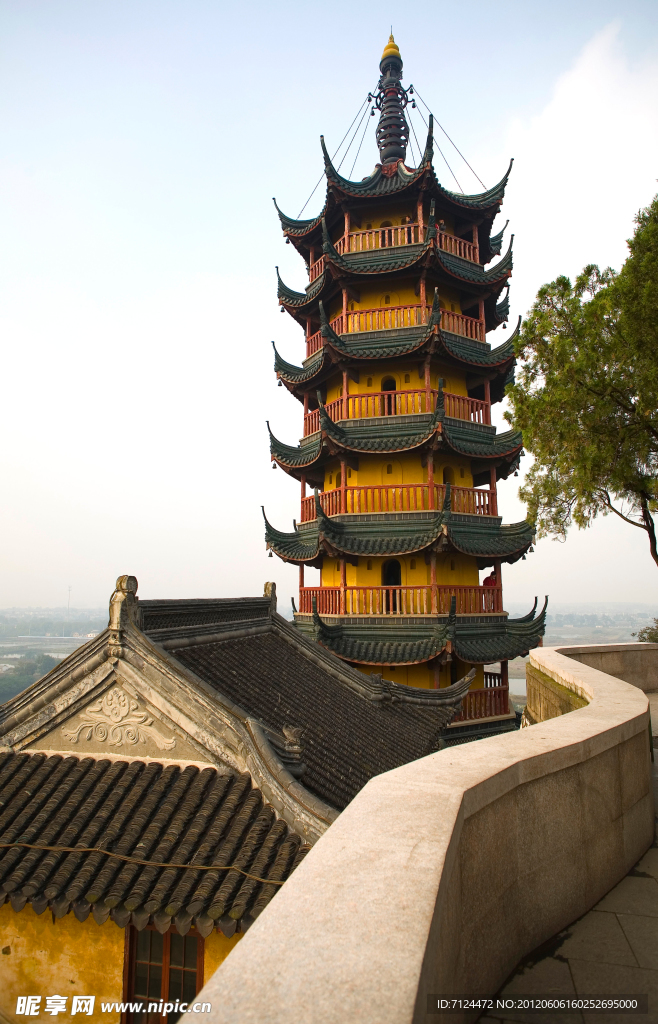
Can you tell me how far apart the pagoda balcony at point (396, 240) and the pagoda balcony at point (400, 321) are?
2.04m

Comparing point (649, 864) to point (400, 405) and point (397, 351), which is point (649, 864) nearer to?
point (400, 405)

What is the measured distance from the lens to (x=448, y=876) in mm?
2133

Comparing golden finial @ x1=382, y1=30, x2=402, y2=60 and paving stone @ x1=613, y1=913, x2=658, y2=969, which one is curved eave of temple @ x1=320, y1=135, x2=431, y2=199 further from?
paving stone @ x1=613, y1=913, x2=658, y2=969

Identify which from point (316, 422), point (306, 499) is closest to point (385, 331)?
point (316, 422)

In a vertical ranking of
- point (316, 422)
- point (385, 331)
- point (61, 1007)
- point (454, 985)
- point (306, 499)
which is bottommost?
point (61, 1007)

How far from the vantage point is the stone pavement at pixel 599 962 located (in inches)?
98.7

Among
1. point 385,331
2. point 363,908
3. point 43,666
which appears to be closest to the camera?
point 363,908

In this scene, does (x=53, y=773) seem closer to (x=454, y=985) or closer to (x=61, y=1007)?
(x=61, y=1007)

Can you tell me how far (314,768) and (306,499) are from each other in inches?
521

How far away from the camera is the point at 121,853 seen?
17.5 feet

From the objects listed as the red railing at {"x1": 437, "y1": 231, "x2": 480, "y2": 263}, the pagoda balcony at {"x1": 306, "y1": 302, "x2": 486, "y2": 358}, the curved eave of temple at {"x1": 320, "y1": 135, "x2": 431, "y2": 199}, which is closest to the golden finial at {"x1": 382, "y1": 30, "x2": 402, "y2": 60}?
the curved eave of temple at {"x1": 320, "y1": 135, "x2": 431, "y2": 199}

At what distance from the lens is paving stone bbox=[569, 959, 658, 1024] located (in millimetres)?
2514

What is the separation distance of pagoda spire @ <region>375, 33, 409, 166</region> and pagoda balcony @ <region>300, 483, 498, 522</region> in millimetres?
14307

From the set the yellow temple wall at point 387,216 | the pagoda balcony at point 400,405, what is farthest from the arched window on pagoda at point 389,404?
the yellow temple wall at point 387,216
